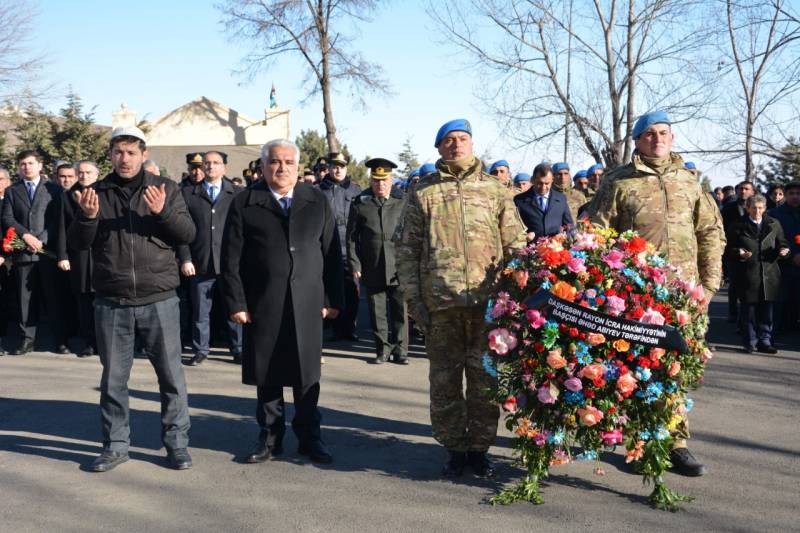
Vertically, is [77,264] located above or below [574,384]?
above

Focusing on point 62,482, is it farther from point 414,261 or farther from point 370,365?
point 370,365

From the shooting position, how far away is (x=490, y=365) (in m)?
4.80

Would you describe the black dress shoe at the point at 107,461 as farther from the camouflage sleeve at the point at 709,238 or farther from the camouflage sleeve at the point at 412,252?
the camouflage sleeve at the point at 709,238

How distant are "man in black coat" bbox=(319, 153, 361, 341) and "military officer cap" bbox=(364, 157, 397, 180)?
1.32m

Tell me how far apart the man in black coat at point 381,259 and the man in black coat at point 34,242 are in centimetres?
392

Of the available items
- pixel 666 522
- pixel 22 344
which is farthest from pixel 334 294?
pixel 22 344

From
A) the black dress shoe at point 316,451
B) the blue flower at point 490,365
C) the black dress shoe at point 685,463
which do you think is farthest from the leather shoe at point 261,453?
the black dress shoe at point 685,463

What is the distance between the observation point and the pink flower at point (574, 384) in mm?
4469

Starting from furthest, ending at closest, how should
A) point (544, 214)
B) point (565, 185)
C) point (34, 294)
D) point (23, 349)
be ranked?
1. point (565, 185)
2. point (34, 294)
3. point (23, 349)
4. point (544, 214)

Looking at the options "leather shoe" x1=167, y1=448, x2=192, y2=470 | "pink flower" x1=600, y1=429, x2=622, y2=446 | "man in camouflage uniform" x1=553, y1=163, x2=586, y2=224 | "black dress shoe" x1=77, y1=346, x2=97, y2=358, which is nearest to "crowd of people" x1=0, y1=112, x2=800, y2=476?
"leather shoe" x1=167, y1=448, x2=192, y2=470

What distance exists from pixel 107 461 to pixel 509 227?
10.6 ft

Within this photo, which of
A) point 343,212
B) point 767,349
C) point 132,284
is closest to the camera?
point 132,284

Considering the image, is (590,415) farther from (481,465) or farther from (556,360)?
(481,465)

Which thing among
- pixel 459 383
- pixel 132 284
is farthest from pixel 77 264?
pixel 459 383
